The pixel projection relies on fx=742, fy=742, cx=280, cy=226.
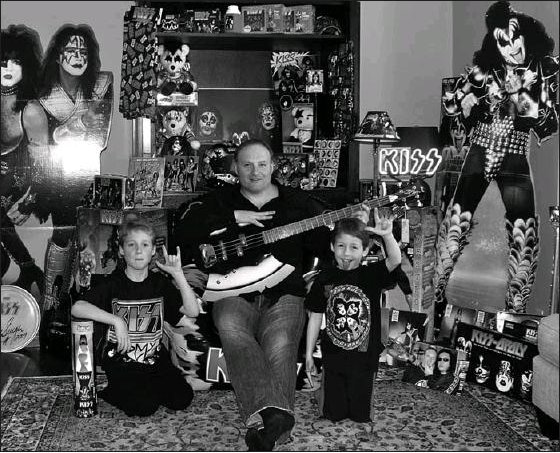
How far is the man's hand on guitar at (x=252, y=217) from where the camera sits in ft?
10.5

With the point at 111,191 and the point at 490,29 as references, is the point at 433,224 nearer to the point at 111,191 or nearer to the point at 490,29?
the point at 490,29

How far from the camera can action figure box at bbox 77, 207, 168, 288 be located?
3820 millimetres

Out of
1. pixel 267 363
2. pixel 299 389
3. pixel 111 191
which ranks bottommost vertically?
Answer: pixel 299 389

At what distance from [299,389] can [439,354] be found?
68 cm

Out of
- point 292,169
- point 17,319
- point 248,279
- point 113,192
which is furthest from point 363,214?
point 17,319

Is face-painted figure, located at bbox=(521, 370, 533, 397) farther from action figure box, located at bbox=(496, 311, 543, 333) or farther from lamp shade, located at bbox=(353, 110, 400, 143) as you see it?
→ lamp shade, located at bbox=(353, 110, 400, 143)

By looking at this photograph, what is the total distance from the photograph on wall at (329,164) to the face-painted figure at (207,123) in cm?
72

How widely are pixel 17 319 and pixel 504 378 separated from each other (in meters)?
2.54

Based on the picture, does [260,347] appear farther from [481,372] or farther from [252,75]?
[252,75]

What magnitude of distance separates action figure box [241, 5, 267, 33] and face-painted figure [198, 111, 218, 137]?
61 centimetres

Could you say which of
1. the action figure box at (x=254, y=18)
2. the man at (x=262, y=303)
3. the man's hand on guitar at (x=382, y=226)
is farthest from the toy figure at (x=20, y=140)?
the man's hand on guitar at (x=382, y=226)

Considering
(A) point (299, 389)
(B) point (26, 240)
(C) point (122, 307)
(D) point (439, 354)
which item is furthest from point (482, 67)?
(B) point (26, 240)

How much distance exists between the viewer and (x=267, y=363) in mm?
2842

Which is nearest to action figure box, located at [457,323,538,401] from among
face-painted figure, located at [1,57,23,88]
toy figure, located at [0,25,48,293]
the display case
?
the display case
